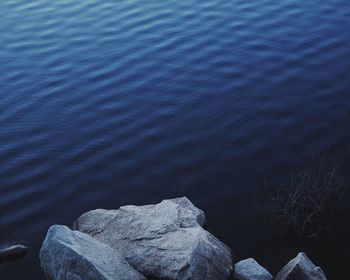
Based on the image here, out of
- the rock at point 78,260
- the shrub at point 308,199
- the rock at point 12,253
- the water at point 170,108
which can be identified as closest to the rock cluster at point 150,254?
the rock at point 78,260

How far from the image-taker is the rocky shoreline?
1357cm

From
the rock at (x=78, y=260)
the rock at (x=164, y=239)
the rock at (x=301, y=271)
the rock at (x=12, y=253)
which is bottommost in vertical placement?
the rock at (x=12, y=253)

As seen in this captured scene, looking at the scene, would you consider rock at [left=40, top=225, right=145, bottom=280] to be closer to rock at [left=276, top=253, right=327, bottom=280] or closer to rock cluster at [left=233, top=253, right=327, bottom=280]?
rock cluster at [left=233, top=253, right=327, bottom=280]

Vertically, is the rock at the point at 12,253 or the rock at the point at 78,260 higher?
the rock at the point at 78,260

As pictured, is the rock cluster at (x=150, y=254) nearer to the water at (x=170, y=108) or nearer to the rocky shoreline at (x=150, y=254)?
the rocky shoreline at (x=150, y=254)

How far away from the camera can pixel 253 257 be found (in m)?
15.5

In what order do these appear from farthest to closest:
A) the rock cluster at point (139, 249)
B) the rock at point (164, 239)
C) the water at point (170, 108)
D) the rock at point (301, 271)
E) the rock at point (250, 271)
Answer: the water at point (170, 108) < the rock at point (250, 271) < the rock at point (164, 239) < the rock at point (301, 271) < the rock cluster at point (139, 249)

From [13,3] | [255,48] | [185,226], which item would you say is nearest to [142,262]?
[185,226]

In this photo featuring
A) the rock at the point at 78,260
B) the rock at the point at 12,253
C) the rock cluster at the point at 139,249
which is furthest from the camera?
the rock at the point at 12,253

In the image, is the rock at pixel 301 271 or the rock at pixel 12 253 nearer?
the rock at pixel 301 271

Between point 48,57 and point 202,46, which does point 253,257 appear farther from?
point 48,57

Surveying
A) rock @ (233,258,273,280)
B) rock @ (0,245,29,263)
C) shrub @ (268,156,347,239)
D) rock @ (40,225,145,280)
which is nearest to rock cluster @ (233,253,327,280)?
rock @ (233,258,273,280)

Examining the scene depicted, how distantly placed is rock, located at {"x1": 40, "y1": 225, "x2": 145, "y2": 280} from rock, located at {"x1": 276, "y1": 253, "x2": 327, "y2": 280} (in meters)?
3.50

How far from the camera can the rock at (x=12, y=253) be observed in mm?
15828
